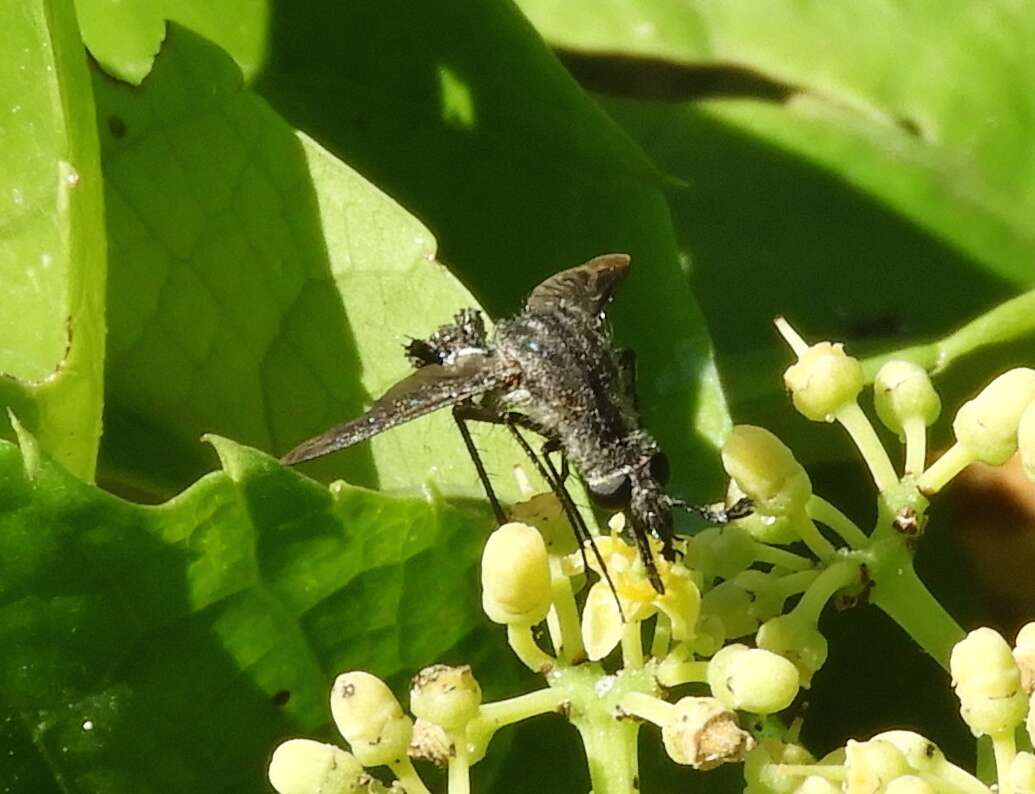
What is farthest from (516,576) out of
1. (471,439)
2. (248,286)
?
(248,286)

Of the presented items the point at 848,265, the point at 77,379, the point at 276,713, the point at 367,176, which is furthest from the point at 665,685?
the point at 848,265

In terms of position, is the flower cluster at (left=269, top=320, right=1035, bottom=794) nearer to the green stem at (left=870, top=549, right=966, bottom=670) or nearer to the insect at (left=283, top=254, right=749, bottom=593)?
the green stem at (left=870, top=549, right=966, bottom=670)

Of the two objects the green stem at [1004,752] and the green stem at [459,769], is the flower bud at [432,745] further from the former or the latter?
the green stem at [1004,752]

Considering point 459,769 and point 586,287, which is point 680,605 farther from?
point 586,287

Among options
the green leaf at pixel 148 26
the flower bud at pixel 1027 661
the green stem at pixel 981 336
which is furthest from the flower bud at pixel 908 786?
the green leaf at pixel 148 26

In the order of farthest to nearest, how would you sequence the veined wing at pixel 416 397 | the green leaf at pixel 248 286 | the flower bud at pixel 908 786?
the green leaf at pixel 248 286 < the veined wing at pixel 416 397 < the flower bud at pixel 908 786

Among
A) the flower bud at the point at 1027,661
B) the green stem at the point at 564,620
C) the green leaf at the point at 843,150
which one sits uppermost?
the green stem at the point at 564,620

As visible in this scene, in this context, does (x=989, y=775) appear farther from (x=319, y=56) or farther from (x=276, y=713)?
(x=319, y=56)

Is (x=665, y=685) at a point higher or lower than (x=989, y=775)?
higher
